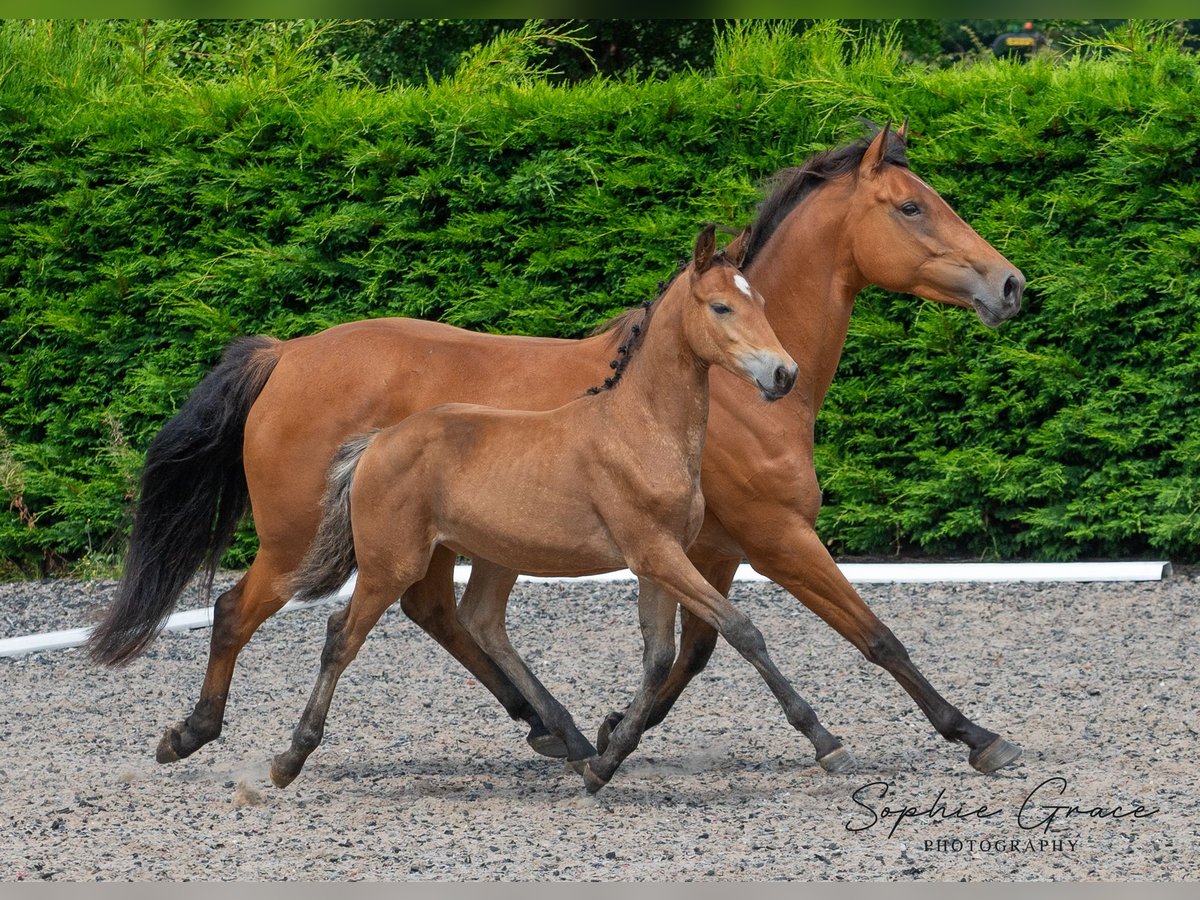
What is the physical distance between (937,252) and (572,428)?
4.41ft

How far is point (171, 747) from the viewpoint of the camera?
A: 511 centimetres

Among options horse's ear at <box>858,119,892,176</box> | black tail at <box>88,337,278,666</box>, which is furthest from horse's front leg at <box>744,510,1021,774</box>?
black tail at <box>88,337,278,666</box>

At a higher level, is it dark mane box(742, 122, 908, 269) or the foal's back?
dark mane box(742, 122, 908, 269)

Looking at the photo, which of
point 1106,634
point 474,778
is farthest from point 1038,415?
point 474,778

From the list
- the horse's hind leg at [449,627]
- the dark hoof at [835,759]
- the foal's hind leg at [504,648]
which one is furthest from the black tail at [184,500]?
the dark hoof at [835,759]

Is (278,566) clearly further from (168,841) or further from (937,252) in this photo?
(937,252)

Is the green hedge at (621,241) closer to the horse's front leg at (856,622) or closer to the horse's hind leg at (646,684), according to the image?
the horse's front leg at (856,622)

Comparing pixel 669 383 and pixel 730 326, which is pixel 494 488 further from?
pixel 730 326

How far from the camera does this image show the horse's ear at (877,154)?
16.3 ft

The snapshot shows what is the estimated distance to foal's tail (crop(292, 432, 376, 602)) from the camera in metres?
4.82

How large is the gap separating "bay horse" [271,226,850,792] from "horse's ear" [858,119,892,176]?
90cm

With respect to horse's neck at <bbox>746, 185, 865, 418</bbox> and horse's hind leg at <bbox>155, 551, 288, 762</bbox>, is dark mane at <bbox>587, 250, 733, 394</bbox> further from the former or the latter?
horse's hind leg at <bbox>155, 551, 288, 762</bbox>

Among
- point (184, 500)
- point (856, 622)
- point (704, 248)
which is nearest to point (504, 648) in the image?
point (856, 622)

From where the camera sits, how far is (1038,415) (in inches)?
309
